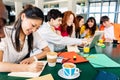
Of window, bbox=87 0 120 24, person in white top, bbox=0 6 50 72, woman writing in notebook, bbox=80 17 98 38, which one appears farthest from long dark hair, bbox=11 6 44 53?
window, bbox=87 0 120 24

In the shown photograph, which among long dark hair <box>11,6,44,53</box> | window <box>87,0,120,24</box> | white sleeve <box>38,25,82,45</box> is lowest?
white sleeve <box>38,25,82,45</box>

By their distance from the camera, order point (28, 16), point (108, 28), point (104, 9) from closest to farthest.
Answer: point (28, 16)
point (108, 28)
point (104, 9)

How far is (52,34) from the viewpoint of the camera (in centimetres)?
199

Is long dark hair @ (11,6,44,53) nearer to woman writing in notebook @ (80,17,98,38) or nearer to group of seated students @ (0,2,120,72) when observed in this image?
group of seated students @ (0,2,120,72)

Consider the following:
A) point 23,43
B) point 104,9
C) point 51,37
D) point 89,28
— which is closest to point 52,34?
point 51,37

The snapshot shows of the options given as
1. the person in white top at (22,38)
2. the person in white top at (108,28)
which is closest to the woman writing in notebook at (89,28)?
the person in white top at (108,28)

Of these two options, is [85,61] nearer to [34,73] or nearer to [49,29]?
[34,73]

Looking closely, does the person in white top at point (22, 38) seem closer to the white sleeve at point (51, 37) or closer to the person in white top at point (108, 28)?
the white sleeve at point (51, 37)

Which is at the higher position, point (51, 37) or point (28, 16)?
point (28, 16)

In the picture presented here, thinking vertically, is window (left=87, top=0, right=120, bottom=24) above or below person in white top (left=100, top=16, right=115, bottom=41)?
above

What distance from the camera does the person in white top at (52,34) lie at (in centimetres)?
199

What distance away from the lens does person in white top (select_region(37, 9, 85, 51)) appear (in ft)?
6.54

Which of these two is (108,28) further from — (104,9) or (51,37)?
(104,9)

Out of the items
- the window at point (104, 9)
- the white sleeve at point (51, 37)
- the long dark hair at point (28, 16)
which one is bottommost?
the white sleeve at point (51, 37)
